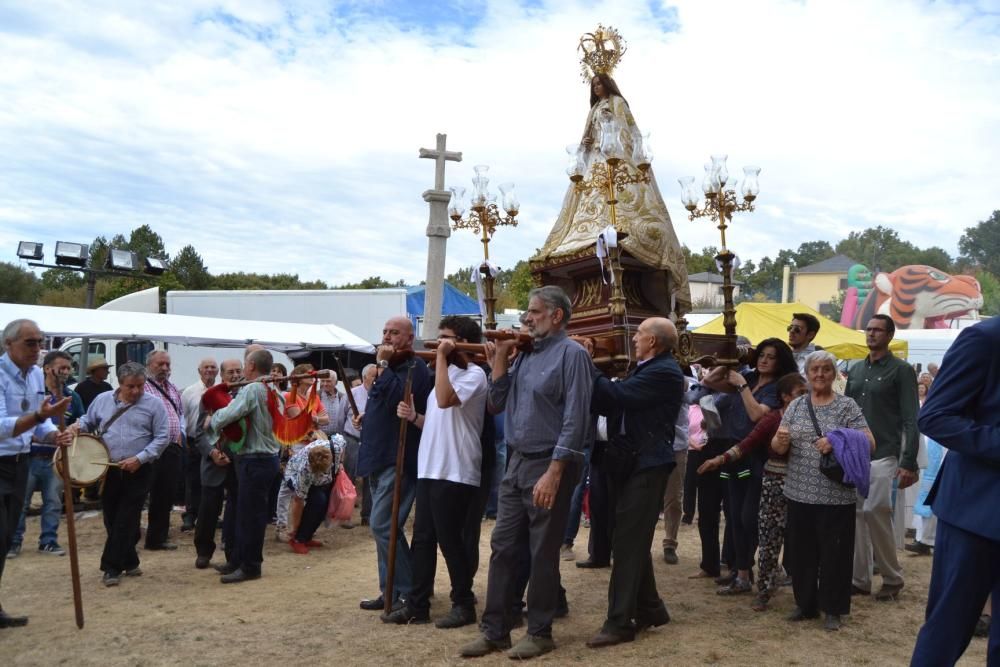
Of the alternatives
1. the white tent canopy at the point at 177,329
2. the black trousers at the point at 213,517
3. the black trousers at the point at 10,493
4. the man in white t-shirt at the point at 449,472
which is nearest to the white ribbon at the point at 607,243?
the man in white t-shirt at the point at 449,472

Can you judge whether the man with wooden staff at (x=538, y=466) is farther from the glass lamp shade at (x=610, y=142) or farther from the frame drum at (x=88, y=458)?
the frame drum at (x=88, y=458)

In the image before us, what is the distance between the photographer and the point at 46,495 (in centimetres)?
869

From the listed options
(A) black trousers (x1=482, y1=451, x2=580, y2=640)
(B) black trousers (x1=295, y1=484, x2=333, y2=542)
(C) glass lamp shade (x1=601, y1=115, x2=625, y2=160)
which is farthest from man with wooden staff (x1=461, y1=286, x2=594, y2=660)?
(B) black trousers (x1=295, y1=484, x2=333, y2=542)

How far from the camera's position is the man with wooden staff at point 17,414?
17.5ft

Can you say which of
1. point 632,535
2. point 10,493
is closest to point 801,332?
point 632,535

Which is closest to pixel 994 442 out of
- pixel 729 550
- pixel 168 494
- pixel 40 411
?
pixel 729 550

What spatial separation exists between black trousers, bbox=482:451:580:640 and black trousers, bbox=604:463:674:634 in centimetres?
38

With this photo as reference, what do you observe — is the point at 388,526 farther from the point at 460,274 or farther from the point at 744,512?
the point at 460,274

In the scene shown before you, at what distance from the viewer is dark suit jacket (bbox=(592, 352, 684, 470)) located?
16.4 feet

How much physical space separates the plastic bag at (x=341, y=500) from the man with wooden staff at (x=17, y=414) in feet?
14.0

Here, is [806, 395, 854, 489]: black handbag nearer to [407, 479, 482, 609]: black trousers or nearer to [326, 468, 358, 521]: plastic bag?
[407, 479, 482, 609]: black trousers

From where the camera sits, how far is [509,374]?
5.20m

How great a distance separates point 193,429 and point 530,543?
536 centimetres

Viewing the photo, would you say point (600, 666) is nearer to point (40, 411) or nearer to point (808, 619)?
point (808, 619)
